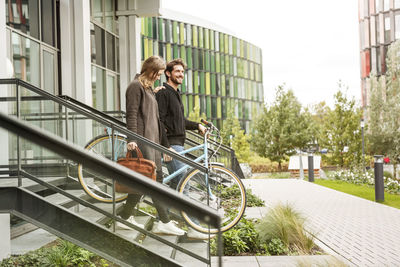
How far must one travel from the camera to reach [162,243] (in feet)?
14.3

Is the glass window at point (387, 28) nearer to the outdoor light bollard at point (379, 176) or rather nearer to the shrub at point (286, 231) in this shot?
the outdoor light bollard at point (379, 176)

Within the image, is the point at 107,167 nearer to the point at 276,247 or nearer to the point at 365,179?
the point at 276,247

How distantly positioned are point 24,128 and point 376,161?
1116 centimetres

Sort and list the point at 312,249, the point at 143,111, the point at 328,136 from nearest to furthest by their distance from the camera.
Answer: the point at 143,111 < the point at 312,249 < the point at 328,136

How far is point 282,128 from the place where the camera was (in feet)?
105

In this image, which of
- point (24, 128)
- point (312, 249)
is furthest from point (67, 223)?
point (312, 249)

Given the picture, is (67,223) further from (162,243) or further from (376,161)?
(376,161)

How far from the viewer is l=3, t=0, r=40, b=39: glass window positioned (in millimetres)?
8547

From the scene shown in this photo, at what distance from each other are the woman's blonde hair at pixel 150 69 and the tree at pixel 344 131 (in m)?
24.9

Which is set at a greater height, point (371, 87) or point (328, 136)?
point (371, 87)

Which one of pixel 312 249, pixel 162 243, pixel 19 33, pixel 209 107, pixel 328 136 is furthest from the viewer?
pixel 209 107

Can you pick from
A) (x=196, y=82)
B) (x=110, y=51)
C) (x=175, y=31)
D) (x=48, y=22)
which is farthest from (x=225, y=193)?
(x=196, y=82)

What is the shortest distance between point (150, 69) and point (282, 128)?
27.5 m

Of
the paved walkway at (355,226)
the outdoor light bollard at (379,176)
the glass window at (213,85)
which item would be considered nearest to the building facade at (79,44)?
the paved walkway at (355,226)
